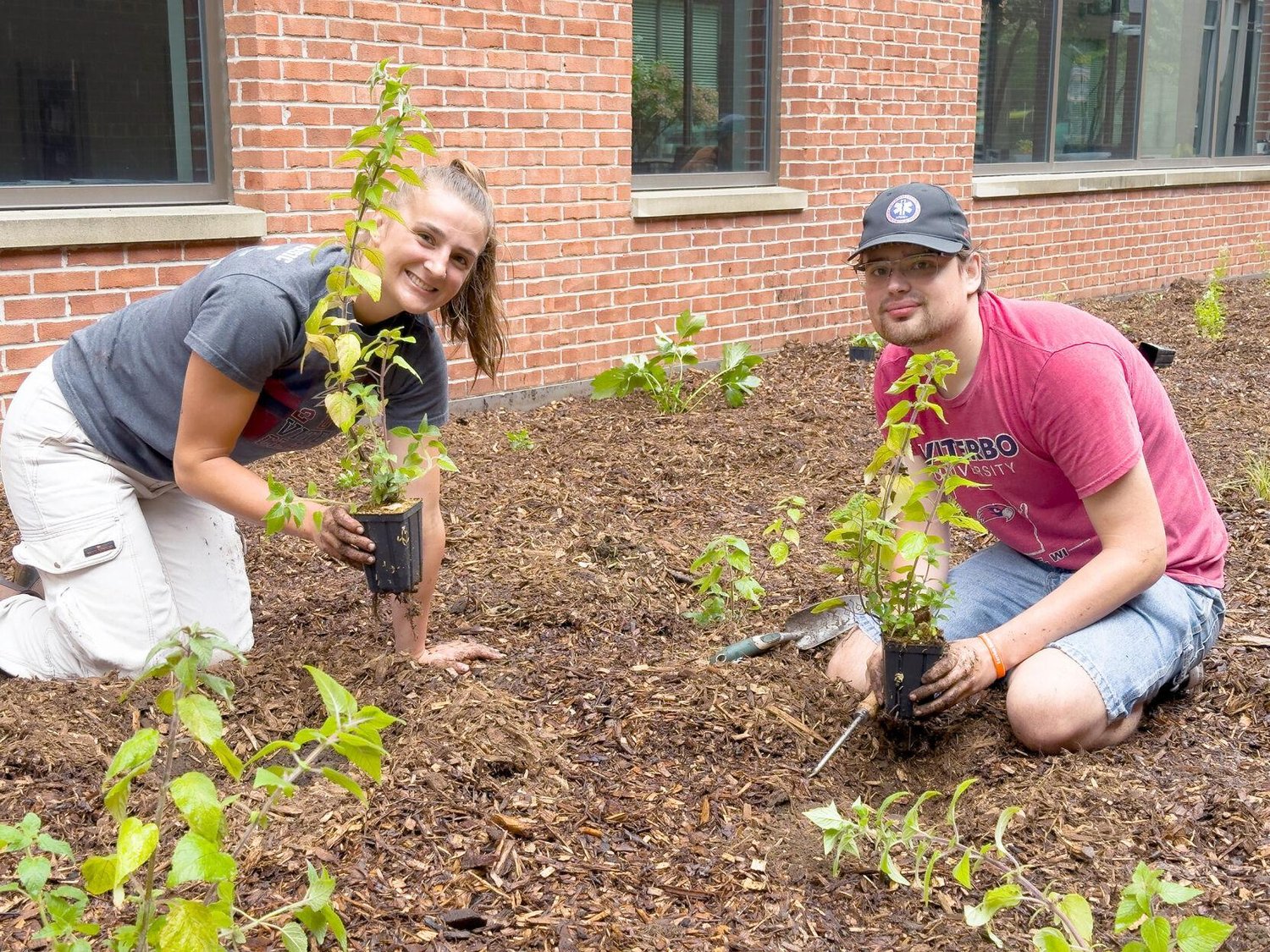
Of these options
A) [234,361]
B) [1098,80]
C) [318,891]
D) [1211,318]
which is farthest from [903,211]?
[1098,80]

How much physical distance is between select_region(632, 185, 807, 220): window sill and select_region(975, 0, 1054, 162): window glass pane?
2.52 meters

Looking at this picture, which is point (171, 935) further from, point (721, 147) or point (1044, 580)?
point (721, 147)

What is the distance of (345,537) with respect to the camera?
287 cm

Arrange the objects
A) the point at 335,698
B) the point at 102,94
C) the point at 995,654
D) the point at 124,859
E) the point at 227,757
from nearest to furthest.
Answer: the point at 124,859 → the point at 227,757 → the point at 335,698 → the point at 995,654 → the point at 102,94

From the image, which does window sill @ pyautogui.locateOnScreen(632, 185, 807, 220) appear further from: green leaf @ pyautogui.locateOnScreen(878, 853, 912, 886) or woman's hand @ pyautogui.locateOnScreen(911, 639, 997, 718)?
green leaf @ pyautogui.locateOnScreen(878, 853, 912, 886)

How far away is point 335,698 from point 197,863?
0.26 m

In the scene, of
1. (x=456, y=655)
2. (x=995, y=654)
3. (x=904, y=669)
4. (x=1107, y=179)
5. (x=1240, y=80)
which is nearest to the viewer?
(x=904, y=669)

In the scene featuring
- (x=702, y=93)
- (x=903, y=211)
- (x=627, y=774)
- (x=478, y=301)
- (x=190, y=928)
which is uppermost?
(x=702, y=93)

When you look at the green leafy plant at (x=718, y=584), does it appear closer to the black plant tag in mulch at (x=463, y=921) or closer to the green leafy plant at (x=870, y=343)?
the black plant tag in mulch at (x=463, y=921)

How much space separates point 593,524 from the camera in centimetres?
474

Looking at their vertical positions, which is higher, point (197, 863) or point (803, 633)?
point (197, 863)

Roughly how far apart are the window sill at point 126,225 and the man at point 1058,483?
123 inches

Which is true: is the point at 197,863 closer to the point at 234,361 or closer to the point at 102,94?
the point at 234,361

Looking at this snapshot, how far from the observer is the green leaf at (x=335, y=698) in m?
1.58
